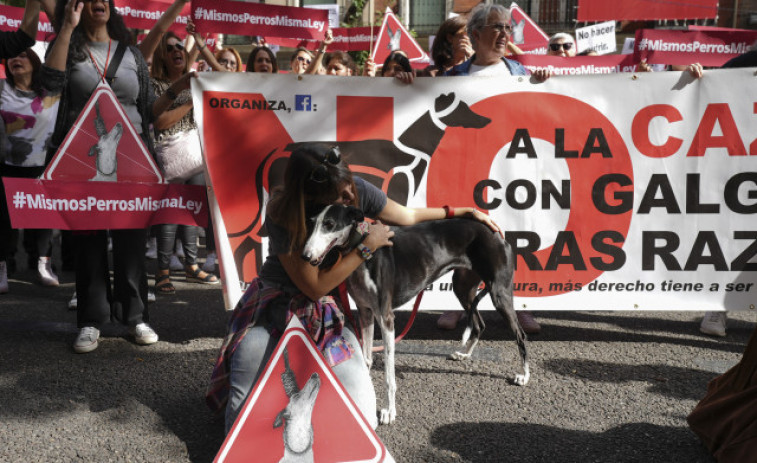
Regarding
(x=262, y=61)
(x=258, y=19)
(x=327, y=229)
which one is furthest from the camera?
(x=258, y=19)

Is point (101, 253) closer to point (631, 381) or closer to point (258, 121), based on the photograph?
point (258, 121)

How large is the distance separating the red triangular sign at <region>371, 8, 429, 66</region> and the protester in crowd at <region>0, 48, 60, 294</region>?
4.47 m

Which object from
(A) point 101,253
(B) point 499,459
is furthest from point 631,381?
(A) point 101,253

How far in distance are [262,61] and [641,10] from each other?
5.18 m

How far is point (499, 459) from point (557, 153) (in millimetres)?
2361

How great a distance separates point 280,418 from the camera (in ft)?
8.84

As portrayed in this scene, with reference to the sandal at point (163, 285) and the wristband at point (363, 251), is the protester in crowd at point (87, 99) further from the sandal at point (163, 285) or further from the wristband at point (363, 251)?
the wristband at point (363, 251)

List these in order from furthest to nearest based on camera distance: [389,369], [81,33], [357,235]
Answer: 1. [81,33]
2. [389,369]
3. [357,235]

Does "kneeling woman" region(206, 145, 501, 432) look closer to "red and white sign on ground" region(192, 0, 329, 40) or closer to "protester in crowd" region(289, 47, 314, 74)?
"red and white sign on ground" region(192, 0, 329, 40)

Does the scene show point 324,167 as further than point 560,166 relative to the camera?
No

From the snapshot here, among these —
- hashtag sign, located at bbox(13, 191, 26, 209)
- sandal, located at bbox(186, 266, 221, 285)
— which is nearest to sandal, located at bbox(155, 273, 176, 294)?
sandal, located at bbox(186, 266, 221, 285)

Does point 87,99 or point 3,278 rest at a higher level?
point 87,99

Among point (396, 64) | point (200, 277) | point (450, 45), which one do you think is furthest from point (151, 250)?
point (450, 45)

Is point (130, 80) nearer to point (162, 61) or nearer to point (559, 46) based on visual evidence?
point (162, 61)
